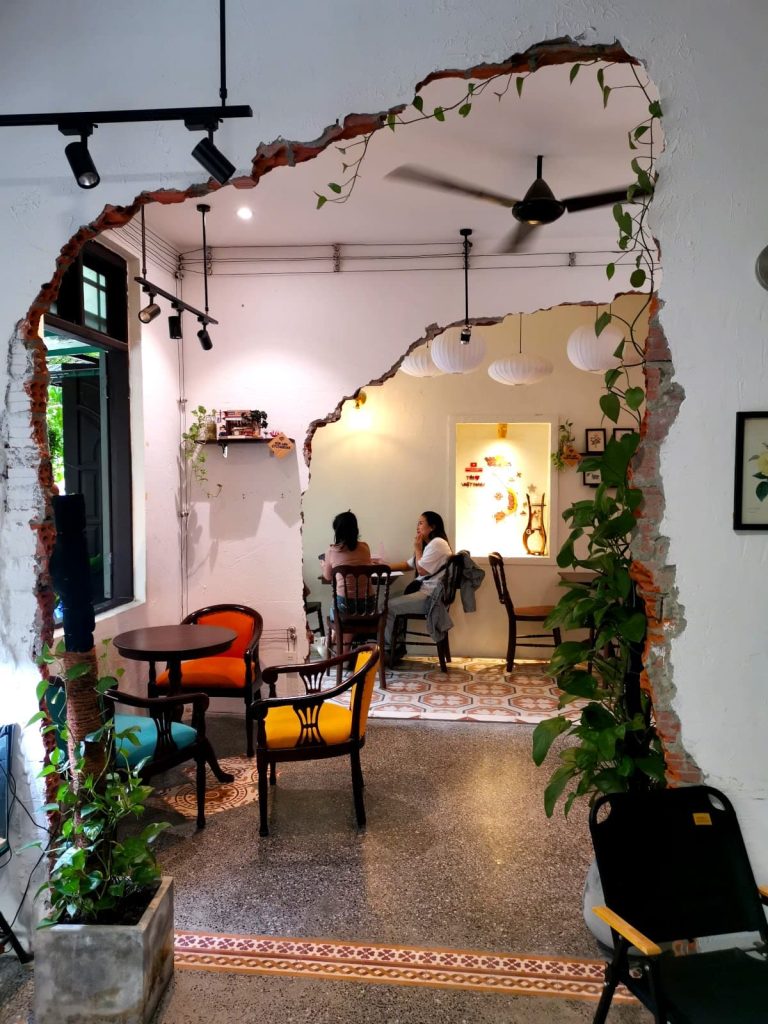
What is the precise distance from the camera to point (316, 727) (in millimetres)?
3395

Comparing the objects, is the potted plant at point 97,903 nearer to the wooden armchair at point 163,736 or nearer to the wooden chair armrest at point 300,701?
the wooden armchair at point 163,736

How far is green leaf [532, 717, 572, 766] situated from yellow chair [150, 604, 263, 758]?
2161mm

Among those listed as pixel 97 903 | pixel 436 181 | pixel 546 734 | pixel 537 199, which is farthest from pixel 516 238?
pixel 97 903

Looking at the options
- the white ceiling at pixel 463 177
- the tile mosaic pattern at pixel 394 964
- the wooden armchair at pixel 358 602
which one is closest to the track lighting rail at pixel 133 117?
the white ceiling at pixel 463 177

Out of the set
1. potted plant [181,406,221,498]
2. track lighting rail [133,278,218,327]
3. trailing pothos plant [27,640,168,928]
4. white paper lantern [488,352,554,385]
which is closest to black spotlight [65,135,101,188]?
trailing pothos plant [27,640,168,928]

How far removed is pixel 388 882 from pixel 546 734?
1.16m

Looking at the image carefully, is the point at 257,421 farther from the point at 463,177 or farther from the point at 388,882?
the point at 388,882

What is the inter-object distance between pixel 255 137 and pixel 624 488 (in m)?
1.61

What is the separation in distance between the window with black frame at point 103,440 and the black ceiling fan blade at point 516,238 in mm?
2435

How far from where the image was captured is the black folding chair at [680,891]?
5.98 feet

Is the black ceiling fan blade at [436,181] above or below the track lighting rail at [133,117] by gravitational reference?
above

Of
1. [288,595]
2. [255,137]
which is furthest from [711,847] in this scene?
[288,595]

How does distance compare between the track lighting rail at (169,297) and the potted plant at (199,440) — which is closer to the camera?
the track lighting rail at (169,297)

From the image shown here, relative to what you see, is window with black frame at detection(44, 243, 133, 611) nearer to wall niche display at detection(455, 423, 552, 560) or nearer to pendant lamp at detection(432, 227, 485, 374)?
pendant lamp at detection(432, 227, 485, 374)
